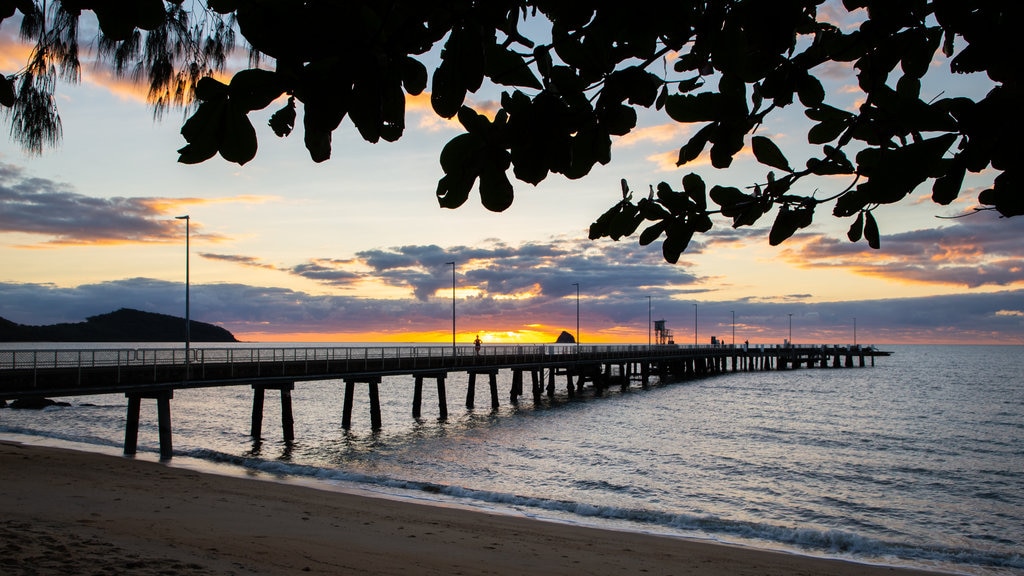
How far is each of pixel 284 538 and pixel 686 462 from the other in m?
18.8

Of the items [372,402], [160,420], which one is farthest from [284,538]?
[372,402]

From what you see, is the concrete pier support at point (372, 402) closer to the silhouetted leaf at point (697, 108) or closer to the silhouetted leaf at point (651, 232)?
the silhouetted leaf at point (651, 232)

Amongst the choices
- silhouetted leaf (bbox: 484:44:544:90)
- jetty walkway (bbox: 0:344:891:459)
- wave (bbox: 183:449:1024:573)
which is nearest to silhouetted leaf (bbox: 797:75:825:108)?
silhouetted leaf (bbox: 484:44:544:90)

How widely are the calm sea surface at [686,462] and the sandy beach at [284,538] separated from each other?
273cm

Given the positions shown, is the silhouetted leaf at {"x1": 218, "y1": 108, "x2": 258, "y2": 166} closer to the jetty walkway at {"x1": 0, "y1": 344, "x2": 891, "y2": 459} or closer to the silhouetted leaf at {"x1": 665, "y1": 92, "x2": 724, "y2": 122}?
the silhouetted leaf at {"x1": 665, "y1": 92, "x2": 724, "y2": 122}

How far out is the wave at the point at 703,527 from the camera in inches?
591

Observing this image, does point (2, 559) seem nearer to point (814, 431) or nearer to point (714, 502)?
point (714, 502)

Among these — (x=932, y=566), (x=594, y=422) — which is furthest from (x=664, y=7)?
(x=594, y=422)

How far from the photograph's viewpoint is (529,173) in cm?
187

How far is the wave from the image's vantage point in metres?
15.0

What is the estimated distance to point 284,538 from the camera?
11945mm

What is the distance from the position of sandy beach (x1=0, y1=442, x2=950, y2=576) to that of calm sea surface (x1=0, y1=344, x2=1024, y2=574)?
8.94 feet

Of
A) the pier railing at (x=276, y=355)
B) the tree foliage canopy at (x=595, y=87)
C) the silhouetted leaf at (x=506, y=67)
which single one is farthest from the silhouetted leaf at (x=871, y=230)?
the pier railing at (x=276, y=355)

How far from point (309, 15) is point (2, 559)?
910 centimetres
